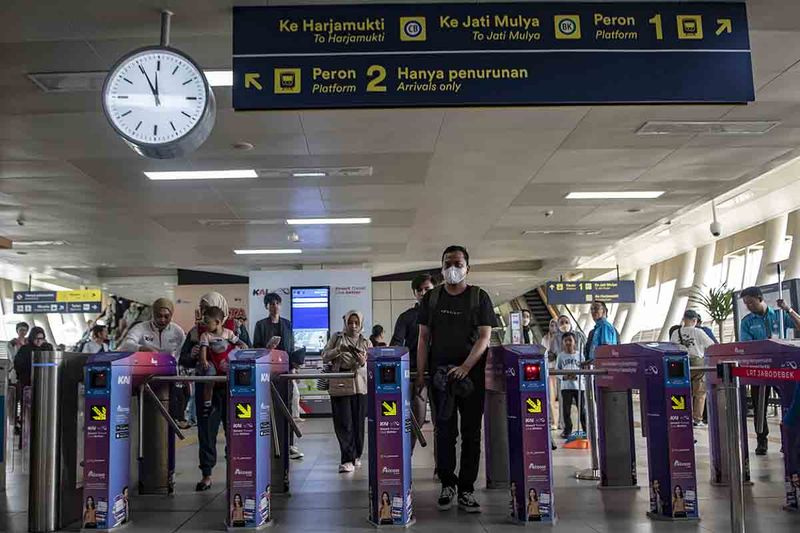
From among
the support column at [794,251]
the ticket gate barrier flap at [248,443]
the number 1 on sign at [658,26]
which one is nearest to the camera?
the number 1 on sign at [658,26]

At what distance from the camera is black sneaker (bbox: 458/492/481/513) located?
179 inches

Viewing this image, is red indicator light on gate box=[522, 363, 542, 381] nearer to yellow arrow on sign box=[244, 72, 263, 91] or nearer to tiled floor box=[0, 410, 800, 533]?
tiled floor box=[0, 410, 800, 533]

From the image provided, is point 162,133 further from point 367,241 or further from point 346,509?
point 367,241

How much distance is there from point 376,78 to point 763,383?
326 centimetres

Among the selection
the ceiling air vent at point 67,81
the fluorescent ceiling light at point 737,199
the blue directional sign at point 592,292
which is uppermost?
the fluorescent ceiling light at point 737,199

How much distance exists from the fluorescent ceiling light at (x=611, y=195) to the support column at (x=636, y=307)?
1387 cm

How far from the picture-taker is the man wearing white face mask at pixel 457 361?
14.8 feet

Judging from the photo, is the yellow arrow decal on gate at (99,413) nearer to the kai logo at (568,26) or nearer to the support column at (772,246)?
the kai logo at (568,26)

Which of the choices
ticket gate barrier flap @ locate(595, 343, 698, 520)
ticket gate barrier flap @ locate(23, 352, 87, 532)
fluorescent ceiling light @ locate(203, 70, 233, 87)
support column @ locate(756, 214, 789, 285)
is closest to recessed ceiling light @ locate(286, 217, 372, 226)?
fluorescent ceiling light @ locate(203, 70, 233, 87)

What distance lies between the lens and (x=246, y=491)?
4258mm

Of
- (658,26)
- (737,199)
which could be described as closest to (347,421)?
(658,26)

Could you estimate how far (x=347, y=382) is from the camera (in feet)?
20.5

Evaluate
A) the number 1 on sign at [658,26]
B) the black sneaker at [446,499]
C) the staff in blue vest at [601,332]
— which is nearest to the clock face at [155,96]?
the number 1 on sign at [658,26]

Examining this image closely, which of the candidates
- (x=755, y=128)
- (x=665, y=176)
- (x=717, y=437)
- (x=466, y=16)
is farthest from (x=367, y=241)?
(x=466, y=16)
